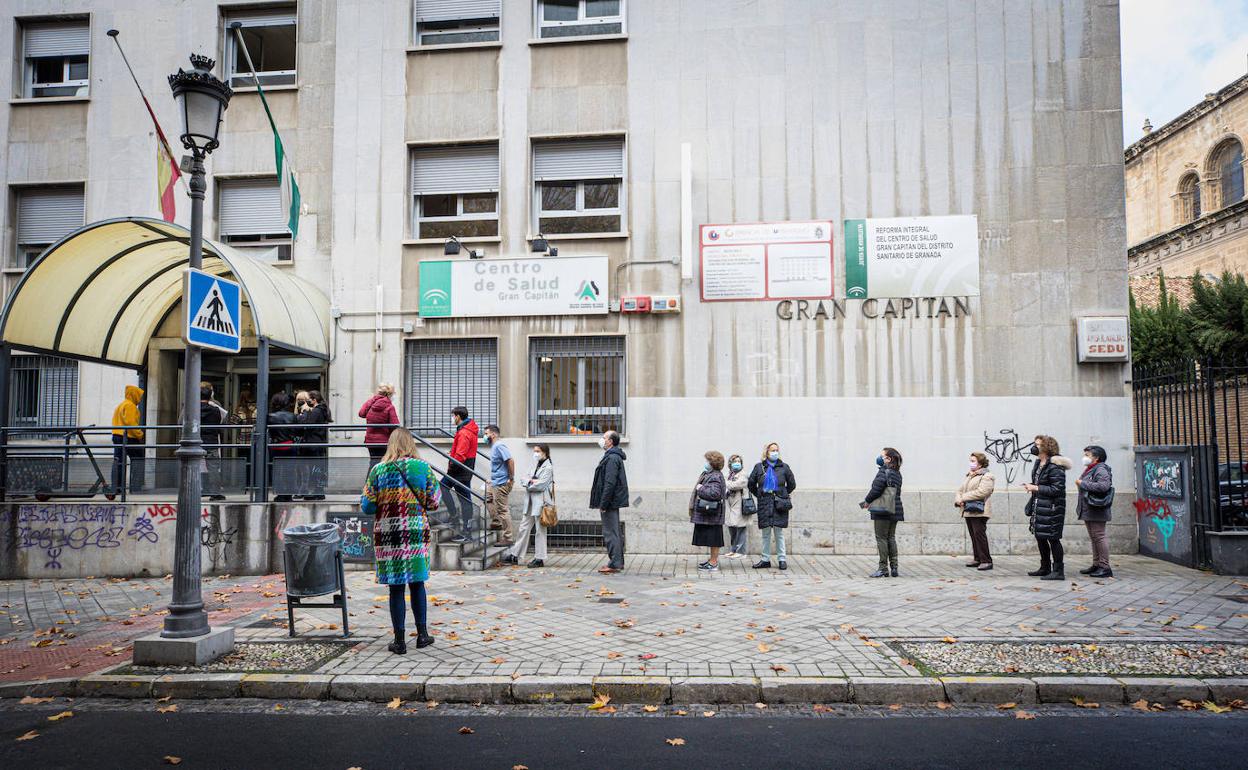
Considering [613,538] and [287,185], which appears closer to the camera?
[613,538]

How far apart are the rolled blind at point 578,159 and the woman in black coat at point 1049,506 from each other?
7.95 metres

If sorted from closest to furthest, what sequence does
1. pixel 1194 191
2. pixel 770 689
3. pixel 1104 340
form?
pixel 770 689, pixel 1104 340, pixel 1194 191

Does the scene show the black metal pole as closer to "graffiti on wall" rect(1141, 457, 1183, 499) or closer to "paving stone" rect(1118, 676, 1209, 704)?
"paving stone" rect(1118, 676, 1209, 704)

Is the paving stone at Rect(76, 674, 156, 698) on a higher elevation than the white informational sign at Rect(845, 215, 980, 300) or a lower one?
lower

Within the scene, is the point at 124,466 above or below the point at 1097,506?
above

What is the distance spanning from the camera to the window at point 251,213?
1406 centimetres

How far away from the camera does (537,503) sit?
1100 cm

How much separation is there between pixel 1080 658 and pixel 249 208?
14.3m

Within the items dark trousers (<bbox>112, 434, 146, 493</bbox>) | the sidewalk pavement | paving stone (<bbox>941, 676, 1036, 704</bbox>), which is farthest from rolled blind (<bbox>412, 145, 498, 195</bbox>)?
paving stone (<bbox>941, 676, 1036, 704</bbox>)

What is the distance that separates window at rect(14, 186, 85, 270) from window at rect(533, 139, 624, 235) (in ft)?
28.5

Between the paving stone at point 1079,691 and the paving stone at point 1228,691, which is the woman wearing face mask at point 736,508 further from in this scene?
the paving stone at point 1228,691

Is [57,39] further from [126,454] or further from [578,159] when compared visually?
[578,159]

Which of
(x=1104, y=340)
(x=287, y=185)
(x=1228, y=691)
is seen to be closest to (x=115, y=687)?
(x=1228, y=691)

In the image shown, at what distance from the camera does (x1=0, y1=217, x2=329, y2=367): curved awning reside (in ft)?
36.1
